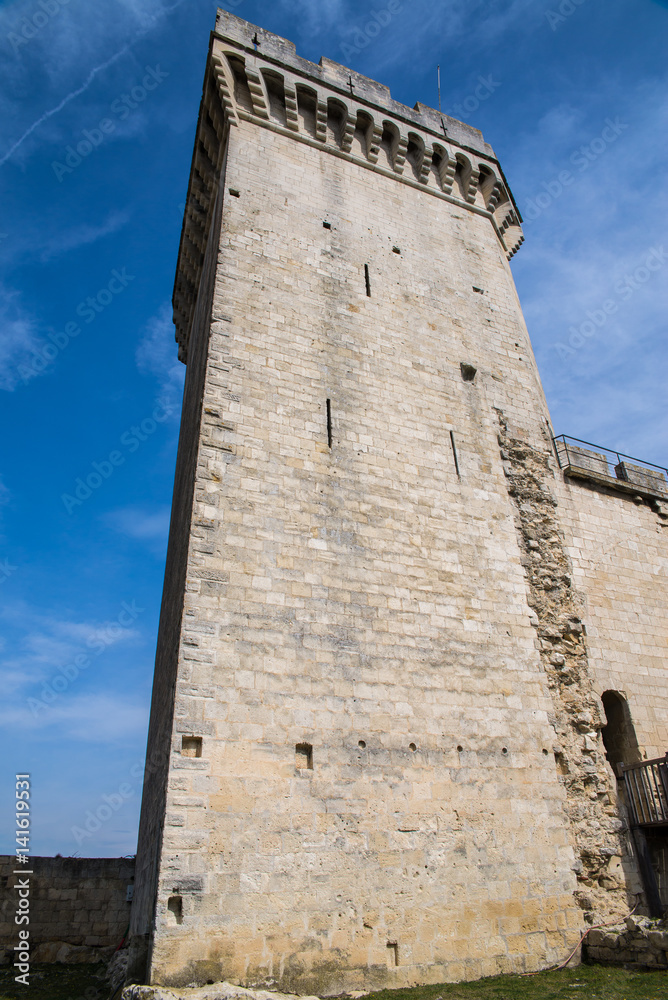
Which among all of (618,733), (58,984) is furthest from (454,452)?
(58,984)

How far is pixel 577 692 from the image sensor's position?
8.21m

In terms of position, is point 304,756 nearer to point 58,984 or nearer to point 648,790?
point 648,790

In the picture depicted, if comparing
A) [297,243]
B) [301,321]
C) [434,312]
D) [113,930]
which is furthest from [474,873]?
[297,243]

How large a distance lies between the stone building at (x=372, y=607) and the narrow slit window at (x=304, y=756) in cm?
2

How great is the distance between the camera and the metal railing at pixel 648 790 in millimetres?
7629

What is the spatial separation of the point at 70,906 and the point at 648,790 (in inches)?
339

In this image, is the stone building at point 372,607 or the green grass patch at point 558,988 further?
the stone building at point 372,607

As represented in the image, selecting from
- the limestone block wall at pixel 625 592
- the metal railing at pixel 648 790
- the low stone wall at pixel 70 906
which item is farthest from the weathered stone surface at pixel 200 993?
the limestone block wall at pixel 625 592

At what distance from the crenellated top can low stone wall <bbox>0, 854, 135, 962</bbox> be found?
11.1 m

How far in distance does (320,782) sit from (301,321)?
19.5ft

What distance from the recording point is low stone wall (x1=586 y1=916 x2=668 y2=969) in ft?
20.2

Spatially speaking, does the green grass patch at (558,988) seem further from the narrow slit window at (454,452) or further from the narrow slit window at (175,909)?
the narrow slit window at (454,452)

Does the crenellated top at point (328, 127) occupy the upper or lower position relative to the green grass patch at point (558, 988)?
upper

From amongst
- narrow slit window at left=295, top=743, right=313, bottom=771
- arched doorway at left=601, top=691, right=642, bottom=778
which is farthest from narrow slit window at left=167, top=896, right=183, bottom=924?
arched doorway at left=601, top=691, right=642, bottom=778
